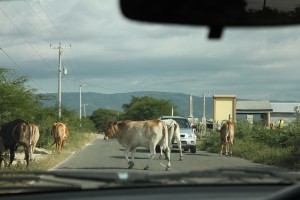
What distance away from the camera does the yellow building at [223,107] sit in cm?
4456

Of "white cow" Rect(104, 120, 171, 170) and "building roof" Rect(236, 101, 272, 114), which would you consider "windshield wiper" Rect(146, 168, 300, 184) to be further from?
"building roof" Rect(236, 101, 272, 114)

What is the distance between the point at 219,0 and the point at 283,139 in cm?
2602

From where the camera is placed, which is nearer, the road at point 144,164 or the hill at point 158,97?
the hill at point 158,97

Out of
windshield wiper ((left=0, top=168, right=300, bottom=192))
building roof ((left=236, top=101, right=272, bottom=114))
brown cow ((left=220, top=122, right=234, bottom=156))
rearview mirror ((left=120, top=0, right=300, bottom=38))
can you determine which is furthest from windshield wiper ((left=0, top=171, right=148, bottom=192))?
building roof ((left=236, top=101, right=272, bottom=114))

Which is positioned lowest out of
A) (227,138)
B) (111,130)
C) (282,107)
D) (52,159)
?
(52,159)

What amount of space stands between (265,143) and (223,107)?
16.3 m

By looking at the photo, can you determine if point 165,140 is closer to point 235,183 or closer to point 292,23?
point 235,183

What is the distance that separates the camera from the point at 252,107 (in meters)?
81.4

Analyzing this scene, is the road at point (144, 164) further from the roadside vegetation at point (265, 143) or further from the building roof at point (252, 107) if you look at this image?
the building roof at point (252, 107)

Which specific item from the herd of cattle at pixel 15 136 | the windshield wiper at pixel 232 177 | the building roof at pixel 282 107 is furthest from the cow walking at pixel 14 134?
the building roof at pixel 282 107

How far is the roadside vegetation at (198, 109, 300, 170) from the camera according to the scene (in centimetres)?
2184

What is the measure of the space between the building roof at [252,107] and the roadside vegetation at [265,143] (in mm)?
41600

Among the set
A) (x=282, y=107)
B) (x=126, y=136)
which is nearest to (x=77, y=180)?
(x=126, y=136)

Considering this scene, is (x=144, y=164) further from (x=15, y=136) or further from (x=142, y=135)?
(x=15, y=136)
